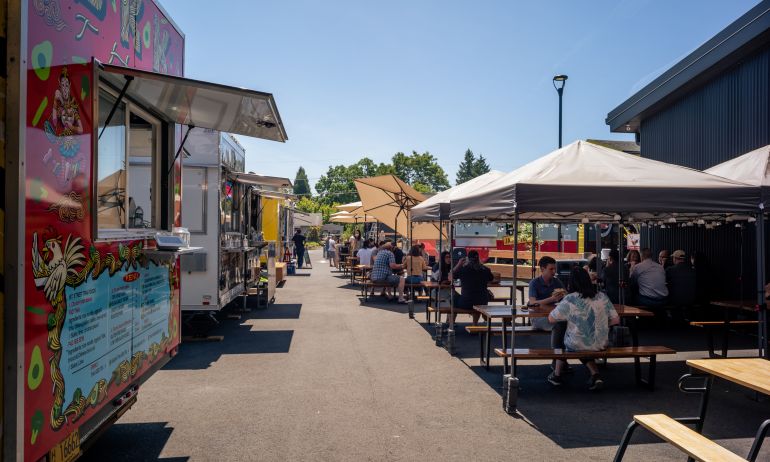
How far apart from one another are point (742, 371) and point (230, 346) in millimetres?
6589

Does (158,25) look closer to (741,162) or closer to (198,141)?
(198,141)

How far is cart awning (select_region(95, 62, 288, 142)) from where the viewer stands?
11.6 feet

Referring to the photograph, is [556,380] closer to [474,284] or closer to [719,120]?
[474,284]

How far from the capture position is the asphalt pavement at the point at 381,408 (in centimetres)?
438

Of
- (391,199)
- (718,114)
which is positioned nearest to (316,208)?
(391,199)

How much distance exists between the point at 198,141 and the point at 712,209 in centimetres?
720

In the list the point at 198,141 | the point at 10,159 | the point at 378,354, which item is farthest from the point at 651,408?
the point at 198,141

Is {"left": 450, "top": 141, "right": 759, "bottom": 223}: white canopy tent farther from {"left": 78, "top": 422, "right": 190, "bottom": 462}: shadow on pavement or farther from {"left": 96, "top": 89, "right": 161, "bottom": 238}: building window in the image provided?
{"left": 78, "top": 422, "right": 190, "bottom": 462}: shadow on pavement

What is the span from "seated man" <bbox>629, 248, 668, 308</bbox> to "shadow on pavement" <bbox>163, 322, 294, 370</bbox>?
243 inches

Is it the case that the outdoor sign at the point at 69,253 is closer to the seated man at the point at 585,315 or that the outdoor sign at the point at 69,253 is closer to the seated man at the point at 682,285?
the seated man at the point at 585,315

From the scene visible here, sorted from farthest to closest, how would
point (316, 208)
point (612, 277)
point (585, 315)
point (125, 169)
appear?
point (316, 208) → point (612, 277) → point (585, 315) → point (125, 169)

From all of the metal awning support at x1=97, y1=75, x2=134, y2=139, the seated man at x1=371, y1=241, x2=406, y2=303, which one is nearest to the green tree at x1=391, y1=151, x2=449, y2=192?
the seated man at x1=371, y1=241, x2=406, y2=303

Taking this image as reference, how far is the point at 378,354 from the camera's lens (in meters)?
7.75

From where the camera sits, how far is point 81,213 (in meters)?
2.89
